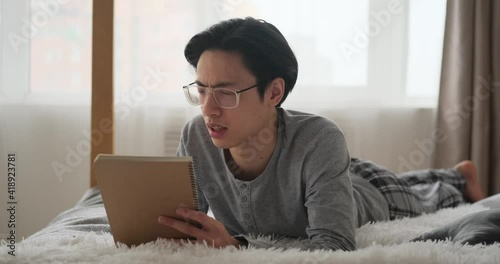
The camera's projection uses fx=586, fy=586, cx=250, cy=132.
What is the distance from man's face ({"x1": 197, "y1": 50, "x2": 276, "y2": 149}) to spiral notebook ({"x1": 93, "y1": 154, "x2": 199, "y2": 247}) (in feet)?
0.78

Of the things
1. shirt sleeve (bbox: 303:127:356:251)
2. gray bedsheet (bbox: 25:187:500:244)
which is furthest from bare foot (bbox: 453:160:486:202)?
shirt sleeve (bbox: 303:127:356:251)

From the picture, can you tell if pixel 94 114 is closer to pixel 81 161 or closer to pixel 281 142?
pixel 81 161

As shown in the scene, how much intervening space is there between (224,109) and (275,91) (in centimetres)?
15

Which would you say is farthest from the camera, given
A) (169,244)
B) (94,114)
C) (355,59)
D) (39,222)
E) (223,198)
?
(355,59)

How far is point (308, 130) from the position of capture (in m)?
1.26

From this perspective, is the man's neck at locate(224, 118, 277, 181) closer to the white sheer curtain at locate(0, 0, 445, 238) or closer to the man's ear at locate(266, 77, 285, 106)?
the man's ear at locate(266, 77, 285, 106)

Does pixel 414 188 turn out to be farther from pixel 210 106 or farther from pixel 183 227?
pixel 183 227

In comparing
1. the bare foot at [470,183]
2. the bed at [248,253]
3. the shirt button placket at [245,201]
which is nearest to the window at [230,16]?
the bare foot at [470,183]

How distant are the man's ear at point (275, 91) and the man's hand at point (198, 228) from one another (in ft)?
1.21

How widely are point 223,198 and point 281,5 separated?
1.37 meters

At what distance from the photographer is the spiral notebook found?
915mm

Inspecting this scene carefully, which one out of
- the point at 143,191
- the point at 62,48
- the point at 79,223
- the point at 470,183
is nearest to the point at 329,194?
the point at 143,191

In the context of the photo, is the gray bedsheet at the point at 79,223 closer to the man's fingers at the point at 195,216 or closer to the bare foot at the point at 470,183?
the man's fingers at the point at 195,216

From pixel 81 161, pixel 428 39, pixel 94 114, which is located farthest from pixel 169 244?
pixel 428 39
